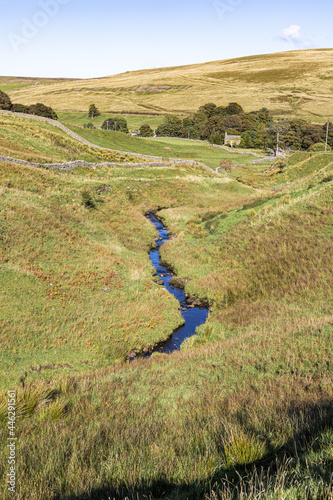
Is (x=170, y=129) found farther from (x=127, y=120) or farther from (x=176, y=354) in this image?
(x=176, y=354)

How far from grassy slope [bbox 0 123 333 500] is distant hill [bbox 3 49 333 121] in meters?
117

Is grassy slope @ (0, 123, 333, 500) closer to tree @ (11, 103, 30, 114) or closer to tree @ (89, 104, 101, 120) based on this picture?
tree @ (11, 103, 30, 114)

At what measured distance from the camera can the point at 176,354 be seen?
1108cm

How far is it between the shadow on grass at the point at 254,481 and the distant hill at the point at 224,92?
132 metres

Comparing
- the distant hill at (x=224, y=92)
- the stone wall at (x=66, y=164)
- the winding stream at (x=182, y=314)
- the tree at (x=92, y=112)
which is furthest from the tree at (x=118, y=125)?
the winding stream at (x=182, y=314)

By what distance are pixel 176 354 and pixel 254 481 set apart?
7568mm

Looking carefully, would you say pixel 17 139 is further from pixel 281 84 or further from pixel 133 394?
pixel 281 84

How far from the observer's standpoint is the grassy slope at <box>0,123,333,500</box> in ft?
12.9

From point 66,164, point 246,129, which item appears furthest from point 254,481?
point 246,129

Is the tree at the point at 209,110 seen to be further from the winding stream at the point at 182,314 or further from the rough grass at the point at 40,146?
the winding stream at the point at 182,314

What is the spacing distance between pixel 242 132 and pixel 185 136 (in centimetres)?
1818

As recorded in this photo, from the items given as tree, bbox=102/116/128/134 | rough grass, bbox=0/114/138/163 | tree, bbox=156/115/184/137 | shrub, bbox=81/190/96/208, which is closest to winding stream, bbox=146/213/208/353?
shrub, bbox=81/190/96/208

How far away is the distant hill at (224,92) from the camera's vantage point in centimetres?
13988

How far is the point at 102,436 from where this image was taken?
5012 mm
